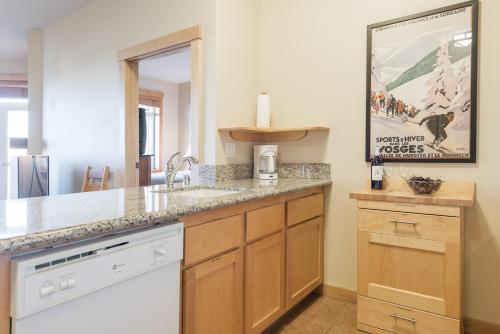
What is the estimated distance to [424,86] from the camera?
6.91 ft

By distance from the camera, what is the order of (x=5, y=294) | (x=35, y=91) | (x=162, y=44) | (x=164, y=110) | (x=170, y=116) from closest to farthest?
(x=5, y=294) < (x=162, y=44) < (x=35, y=91) < (x=164, y=110) < (x=170, y=116)

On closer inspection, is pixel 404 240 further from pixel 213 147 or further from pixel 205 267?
pixel 213 147

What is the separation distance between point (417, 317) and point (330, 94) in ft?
4.99

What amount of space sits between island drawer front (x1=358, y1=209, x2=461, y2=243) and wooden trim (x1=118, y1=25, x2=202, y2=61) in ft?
5.35

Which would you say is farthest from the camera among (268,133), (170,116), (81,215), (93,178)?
(170,116)

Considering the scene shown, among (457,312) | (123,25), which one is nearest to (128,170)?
(123,25)

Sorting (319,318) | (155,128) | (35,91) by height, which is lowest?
(319,318)

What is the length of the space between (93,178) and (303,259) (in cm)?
218

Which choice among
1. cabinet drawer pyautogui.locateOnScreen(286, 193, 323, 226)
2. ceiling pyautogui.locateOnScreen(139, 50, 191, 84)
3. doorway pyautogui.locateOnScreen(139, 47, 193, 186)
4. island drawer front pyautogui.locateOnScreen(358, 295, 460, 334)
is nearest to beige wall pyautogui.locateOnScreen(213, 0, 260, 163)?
cabinet drawer pyautogui.locateOnScreen(286, 193, 323, 226)

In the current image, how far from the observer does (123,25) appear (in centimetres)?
297

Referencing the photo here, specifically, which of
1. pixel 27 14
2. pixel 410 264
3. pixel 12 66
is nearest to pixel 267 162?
pixel 410 264

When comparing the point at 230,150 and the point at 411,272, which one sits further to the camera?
the point at 230,150

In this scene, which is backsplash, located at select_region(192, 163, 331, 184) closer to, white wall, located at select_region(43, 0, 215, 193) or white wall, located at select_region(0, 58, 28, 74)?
white wall, located at select_region(43, 0, 215, 193)

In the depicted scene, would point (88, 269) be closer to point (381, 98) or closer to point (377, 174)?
point (377, 174)
